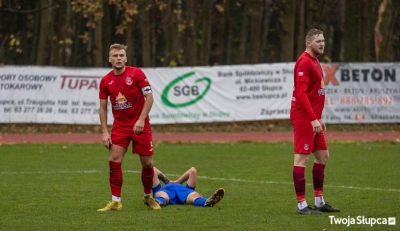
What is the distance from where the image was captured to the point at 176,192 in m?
12.1

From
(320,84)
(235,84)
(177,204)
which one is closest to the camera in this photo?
(320,84)

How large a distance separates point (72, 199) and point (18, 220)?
2.38 meters

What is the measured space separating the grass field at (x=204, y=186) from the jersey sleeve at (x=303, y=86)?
1.26 meters

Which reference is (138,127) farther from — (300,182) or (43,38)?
(43,38)

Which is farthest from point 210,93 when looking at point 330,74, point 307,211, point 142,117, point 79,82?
point 307,211

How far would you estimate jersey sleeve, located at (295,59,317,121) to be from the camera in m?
10.6

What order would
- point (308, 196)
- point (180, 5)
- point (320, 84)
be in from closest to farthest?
point (320, 84), point (308, 196), point (180, 5)

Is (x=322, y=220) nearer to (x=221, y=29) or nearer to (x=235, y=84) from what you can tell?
(x=235, y=84)

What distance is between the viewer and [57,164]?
1881 cm

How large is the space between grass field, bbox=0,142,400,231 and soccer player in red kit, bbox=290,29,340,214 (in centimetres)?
A: 41

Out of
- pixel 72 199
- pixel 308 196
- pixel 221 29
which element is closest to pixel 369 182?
pixel 308 196

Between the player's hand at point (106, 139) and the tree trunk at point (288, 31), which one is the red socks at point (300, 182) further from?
the tree trunk at point (288, 31)

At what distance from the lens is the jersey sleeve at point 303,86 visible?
1060 centimetres

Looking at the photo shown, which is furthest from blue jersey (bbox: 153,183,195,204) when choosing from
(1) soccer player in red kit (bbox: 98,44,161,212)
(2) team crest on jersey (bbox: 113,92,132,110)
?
(2) team crest on jersey (bbox: 113,92,132,110)
